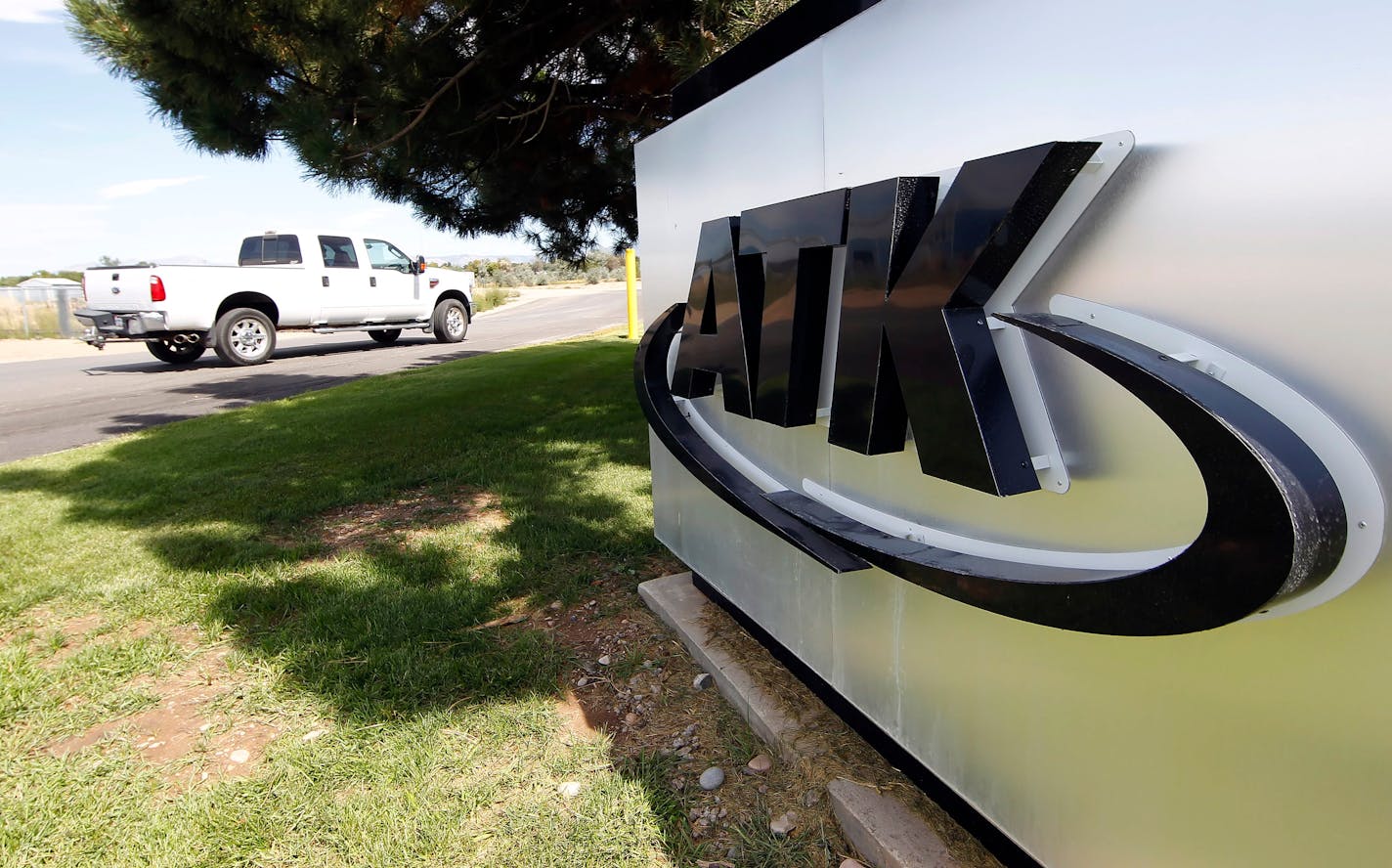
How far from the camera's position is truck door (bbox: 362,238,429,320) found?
15109 millimetres

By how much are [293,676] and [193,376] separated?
10942 millimetres

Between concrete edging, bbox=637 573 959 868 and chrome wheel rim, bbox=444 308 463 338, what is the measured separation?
1393 cm

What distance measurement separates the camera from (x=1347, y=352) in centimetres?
111

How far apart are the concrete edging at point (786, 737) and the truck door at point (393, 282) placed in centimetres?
1308

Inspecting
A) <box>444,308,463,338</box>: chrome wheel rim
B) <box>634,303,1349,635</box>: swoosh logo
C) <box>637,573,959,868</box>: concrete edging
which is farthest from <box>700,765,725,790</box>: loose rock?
<box>444,308,463,338</box>: chrome wheel rim

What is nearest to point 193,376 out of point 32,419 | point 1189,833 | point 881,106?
point 32,419

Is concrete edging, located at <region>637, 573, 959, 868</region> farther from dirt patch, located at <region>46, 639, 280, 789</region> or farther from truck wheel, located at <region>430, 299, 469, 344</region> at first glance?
truck wheel, located at <region>430, 299, 469, 344</region>

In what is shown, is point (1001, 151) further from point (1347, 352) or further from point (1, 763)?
point (1, 763)

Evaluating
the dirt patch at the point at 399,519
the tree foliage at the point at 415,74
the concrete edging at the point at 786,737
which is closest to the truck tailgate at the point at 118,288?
the tree foliage at the point at 415,74

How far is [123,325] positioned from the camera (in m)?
12.4

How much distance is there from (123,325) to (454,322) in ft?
18.7

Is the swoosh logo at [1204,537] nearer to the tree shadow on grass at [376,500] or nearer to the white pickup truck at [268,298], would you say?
the tree shadow on grass at [376,500]

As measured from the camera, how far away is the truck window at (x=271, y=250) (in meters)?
14.0

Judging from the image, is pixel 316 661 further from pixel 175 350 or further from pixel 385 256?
pixel 385 256
